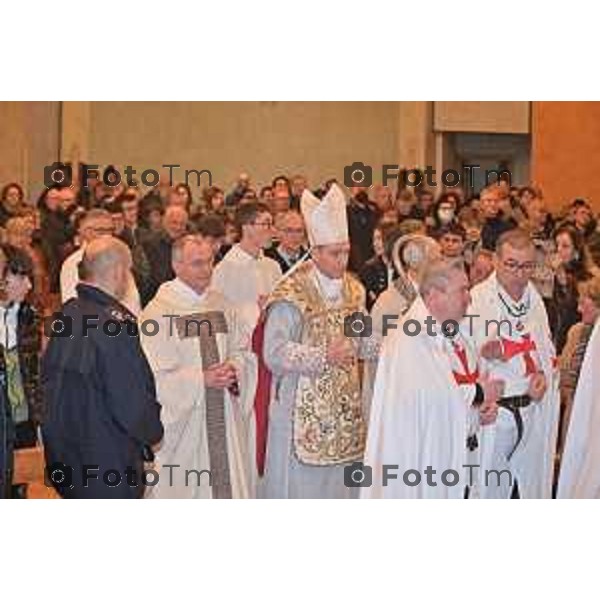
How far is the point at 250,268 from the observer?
7168mm

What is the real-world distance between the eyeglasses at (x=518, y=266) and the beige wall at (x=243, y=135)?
66 cm

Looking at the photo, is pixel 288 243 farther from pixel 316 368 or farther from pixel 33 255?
pixel 33 255

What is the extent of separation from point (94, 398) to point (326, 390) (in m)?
0.99

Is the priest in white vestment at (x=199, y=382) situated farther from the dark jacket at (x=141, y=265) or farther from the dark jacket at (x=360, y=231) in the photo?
the dark jacket at (x=360, y=231)

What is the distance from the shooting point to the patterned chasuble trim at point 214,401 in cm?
719

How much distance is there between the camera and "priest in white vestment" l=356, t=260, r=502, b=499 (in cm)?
720

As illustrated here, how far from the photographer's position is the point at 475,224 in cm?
724

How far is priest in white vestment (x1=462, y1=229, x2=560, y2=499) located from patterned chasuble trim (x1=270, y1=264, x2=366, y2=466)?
526mm

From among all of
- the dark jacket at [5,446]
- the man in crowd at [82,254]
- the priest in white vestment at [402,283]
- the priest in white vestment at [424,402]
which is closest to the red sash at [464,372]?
the priest in white vestment at [424,402]

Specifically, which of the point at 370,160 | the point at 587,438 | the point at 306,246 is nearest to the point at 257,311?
the point at 306,246

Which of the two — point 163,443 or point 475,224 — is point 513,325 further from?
point 163,443
